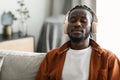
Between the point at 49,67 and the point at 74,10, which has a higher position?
the point at 74,10

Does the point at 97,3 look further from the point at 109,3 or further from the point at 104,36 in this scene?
the point at 104,36

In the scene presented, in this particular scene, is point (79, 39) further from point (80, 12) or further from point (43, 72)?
point (43, 72)

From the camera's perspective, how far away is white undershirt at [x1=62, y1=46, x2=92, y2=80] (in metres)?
1.65

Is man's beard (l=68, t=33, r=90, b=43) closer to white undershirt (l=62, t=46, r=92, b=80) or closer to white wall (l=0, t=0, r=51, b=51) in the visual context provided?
white undershirt (l=62, t=46, r=92, b=80)

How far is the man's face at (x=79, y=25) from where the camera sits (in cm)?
170

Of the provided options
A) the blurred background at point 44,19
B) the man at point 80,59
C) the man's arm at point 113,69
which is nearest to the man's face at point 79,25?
the man at point 80,59

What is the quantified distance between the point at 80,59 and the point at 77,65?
50 millimetres

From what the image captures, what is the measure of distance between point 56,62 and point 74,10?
408mm

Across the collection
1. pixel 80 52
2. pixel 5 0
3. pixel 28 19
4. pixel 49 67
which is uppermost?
pixel 5 0

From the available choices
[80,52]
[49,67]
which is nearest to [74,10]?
[80,52]

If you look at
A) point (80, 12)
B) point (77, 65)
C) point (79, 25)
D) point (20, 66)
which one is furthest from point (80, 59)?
point (20, 66)

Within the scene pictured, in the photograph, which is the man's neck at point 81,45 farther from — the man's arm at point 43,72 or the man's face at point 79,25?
the man's arm at point 43,72

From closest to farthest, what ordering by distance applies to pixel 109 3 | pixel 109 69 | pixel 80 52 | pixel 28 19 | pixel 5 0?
pixel 109 69, pixel 80 52, pixel 109 3, pixel 5 0, pixel 28 19

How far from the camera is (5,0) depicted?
11.8ft
